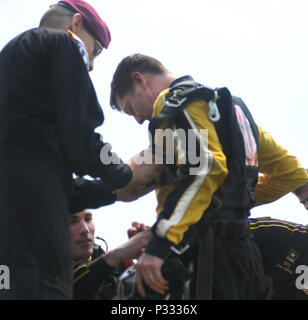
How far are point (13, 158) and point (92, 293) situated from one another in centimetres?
195

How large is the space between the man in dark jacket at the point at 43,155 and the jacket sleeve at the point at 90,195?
0.57 ft

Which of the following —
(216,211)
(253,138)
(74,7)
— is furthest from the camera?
(74,7)

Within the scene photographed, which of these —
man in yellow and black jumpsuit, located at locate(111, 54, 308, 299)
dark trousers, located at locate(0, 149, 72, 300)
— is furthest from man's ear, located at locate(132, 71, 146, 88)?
dark trousers, located at locate(0, 149, 72, 300)

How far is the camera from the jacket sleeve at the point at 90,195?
336 centimetres

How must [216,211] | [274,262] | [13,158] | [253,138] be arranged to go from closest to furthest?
[13,158] → [216,211] → [253,138] → [274,262]

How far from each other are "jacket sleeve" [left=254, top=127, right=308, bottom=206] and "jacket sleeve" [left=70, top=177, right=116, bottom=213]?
132 centimetres

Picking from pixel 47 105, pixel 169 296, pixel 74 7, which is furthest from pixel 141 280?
pixel 74 7

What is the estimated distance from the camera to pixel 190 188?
282cm

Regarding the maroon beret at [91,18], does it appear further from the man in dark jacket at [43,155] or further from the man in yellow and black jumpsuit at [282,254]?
the man in yellow and black jumpsuit at [282,254]

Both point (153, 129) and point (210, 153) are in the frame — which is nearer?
point (210, 153)

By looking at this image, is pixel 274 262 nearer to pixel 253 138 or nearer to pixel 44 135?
pixel 253 138

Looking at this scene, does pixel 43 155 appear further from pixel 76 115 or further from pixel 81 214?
pixel 81 214

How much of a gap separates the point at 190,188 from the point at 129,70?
160 centimetres

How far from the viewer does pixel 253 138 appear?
11.5 ft
